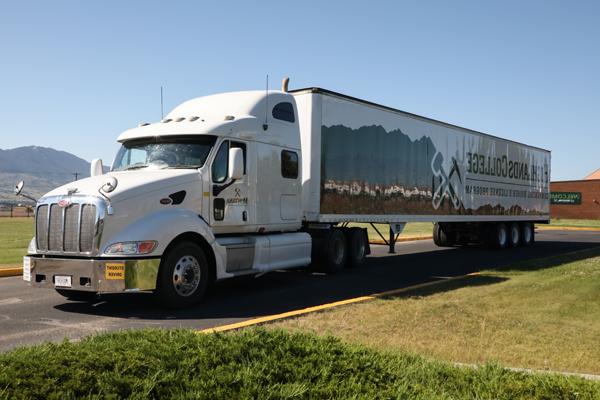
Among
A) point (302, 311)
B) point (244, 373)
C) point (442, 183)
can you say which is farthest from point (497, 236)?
point (244, 373)

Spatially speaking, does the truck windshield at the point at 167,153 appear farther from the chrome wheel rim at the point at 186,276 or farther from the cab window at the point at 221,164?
the chrome wheel rim at the point at 186,276

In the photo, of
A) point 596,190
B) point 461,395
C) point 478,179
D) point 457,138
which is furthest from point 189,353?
point 596,190

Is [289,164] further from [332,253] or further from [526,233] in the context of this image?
[526,233]

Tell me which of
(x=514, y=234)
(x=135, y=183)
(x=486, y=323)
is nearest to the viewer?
(x=486, y=323)

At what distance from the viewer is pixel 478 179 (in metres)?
19.1

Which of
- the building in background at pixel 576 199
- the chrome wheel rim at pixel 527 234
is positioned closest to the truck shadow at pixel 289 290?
the chrome wheel rim at pixel 527 234

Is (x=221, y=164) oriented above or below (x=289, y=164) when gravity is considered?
below

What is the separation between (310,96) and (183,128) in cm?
340

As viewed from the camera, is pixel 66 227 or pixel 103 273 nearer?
pixel 103 273

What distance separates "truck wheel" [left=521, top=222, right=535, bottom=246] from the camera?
74.3ft

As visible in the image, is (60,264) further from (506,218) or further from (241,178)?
(506,218)

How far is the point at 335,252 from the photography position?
1280cm

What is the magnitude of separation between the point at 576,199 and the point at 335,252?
185 feet

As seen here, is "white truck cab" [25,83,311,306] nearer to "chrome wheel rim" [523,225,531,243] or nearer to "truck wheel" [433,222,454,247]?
"truck wheel" [433,222,454,247]
